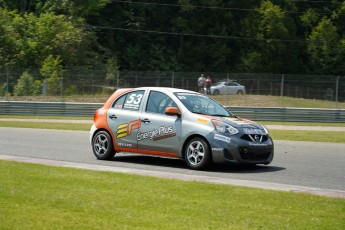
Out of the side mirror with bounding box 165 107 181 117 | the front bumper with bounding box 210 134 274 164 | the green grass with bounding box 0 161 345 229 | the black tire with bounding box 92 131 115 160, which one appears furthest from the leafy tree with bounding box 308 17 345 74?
the green grass with bounding box 0 161 345 229

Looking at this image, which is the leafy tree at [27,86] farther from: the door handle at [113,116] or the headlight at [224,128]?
the headlight at [224,128]

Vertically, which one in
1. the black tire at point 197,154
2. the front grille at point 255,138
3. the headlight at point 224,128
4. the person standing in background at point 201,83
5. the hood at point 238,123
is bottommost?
the black tire at point 197,154

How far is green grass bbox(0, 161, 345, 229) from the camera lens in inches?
282

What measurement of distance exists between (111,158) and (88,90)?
22989mm

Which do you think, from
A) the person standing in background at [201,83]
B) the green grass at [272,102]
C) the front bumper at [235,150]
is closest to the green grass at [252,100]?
the green grass at [272,102]

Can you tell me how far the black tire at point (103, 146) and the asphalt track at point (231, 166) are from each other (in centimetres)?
18

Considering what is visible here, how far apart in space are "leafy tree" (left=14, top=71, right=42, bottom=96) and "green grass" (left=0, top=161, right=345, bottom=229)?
88.3 feet

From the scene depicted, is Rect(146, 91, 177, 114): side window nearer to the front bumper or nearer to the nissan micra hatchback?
the nissan micra hatchback

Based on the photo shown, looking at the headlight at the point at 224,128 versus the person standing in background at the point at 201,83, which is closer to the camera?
the headlight at the point at 224,128

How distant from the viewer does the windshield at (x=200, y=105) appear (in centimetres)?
1325

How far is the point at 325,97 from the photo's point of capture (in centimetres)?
3550

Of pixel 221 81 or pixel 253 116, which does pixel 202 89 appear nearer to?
pixel 221 81

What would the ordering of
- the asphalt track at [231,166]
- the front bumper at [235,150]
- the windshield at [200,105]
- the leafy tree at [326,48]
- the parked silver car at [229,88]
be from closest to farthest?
the asphalt track at [231,166] → the front bumper at [235,150] → the windshield at [200,105] → the parked silver car at [229,88] → the leafy tree at [326,48]

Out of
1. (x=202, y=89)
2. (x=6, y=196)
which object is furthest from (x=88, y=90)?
(x=6, y=196)
